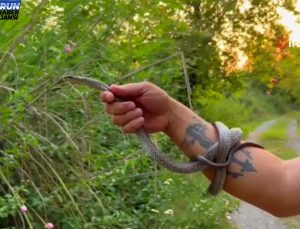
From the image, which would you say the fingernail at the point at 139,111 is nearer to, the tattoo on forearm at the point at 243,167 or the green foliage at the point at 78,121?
the tattoo on forearm at the point at 243,167

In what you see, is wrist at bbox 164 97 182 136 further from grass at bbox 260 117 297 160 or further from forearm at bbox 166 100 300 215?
grass at bbox 260 117 297 160

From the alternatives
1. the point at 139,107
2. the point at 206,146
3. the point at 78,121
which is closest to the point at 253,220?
the point at 78,121

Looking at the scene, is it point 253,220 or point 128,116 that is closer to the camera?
point 128,116

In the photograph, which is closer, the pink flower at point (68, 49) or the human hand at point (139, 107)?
the human hand at point (139, 107)

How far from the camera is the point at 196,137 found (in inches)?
71.8

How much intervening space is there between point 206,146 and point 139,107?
24 cm

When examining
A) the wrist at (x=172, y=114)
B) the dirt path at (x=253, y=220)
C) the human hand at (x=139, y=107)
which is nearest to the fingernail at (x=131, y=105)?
the human hand at (x=139, y=107)

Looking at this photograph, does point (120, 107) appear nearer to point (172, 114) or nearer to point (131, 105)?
point (131, 105)

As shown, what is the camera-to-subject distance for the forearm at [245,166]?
5.74 ft

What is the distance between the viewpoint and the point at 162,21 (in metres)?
3.70

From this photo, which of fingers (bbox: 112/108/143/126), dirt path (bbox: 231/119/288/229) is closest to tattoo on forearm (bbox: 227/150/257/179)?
fingers (bbox: 112/108/143/126)

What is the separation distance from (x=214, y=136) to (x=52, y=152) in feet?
4.68

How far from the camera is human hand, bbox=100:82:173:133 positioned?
1.71 meters

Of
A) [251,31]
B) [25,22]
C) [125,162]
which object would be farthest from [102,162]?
[251,31]
